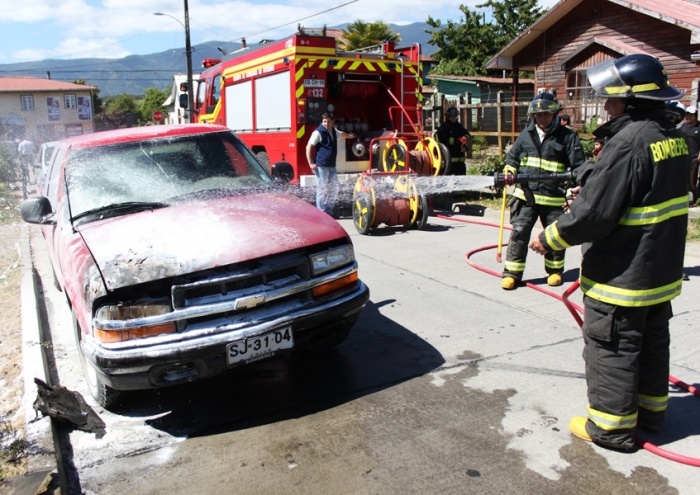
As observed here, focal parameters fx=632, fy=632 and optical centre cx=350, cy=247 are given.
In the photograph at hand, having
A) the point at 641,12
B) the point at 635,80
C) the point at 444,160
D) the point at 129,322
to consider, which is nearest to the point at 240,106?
the point at 444,160

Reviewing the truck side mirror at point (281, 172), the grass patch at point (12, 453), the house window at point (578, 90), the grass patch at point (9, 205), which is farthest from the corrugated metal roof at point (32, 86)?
the grass patch at point (12, 453)

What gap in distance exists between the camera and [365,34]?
36.4 meters

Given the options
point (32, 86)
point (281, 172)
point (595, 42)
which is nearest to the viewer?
point (281, 172)

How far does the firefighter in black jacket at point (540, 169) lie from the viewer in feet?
19.9

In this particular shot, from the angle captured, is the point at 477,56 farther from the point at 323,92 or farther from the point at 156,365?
the point at 156,365

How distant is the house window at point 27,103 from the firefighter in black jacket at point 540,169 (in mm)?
64766

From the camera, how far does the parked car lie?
349 centimetres

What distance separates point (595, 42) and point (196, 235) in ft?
55.5

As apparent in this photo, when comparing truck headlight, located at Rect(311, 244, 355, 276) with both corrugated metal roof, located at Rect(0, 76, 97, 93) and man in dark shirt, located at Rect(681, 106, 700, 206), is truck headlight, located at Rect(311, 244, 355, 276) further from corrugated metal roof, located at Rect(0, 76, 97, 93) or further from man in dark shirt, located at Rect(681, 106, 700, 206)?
corrugated metal roof, located at Rect(0, 76, 97, 93)

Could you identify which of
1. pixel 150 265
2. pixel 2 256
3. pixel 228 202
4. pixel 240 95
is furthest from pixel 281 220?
pixel 240 95

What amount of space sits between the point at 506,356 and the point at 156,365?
249 centimetres

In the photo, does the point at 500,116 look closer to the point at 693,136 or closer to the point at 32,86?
the point at 693,136

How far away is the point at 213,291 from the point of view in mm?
3639

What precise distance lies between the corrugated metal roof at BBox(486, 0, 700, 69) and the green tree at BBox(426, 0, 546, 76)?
15.5 m
